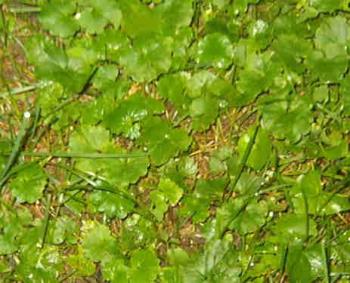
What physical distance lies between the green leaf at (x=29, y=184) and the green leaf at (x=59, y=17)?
358mm

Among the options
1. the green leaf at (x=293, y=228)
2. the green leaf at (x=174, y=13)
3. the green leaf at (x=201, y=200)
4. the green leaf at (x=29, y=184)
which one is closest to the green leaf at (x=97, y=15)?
the green leaf at (x=174, y=13)

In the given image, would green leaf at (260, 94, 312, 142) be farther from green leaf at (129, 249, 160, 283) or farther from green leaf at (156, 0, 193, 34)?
green leaf at (129, 249, 160, 283)

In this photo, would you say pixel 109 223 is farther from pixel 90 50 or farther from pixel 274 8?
pixel 274 8

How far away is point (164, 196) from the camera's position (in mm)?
2035

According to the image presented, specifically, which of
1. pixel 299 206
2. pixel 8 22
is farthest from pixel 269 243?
pixel 8 22

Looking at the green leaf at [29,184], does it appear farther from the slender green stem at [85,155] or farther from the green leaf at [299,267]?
the green leaf at [299,267]

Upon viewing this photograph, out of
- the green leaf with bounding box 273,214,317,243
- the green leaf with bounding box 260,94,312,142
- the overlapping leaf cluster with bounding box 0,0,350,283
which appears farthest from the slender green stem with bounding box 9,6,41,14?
the green leaf with bounding box 273,214,317,243

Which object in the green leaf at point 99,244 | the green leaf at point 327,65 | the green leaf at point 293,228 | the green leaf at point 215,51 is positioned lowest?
the green leaf at point 99,244

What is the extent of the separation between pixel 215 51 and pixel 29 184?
1.97 ft

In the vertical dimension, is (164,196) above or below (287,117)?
below

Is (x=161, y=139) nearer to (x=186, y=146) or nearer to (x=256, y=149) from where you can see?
(x=186, y=146)

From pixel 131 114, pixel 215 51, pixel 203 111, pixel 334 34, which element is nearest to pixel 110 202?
pixel 131 114

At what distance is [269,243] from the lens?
207 cm

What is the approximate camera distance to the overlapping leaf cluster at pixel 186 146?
79.2 inches
